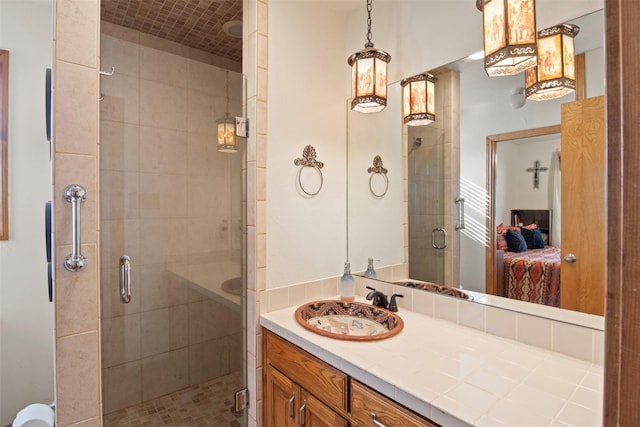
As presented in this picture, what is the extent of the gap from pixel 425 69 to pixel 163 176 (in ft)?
4.56

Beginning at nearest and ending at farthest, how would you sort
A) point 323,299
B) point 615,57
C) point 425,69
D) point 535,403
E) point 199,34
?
point 615,57, point 535,403, point 425,69, point 323,299, point 199,34

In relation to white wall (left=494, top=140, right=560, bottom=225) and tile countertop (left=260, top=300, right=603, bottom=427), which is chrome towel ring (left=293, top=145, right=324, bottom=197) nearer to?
tile countertop (left=260, top=300, right=603, bottom=427)

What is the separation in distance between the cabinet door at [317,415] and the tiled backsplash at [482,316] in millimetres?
472

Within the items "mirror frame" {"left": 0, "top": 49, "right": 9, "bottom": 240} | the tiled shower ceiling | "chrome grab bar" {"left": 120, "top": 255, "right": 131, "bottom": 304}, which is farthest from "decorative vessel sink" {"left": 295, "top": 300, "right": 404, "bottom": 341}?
the tiled shower ceiling

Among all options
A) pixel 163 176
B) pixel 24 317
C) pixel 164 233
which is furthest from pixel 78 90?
pixel 24 317

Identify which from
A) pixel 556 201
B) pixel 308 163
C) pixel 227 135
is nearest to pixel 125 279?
pixel 227 135

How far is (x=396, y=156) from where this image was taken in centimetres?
180

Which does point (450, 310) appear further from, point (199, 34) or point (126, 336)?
point (199, 34)

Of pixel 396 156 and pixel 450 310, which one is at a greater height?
pixel 396 156

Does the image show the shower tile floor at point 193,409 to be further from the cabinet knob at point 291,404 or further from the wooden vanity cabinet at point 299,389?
the cabinet knob at point 291,404

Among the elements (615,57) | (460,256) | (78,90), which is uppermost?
(78,90)

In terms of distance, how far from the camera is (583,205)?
44.0 inches

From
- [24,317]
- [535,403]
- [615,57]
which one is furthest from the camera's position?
[24,317]

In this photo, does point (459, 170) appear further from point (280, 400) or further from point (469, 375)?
point (280, 400)
